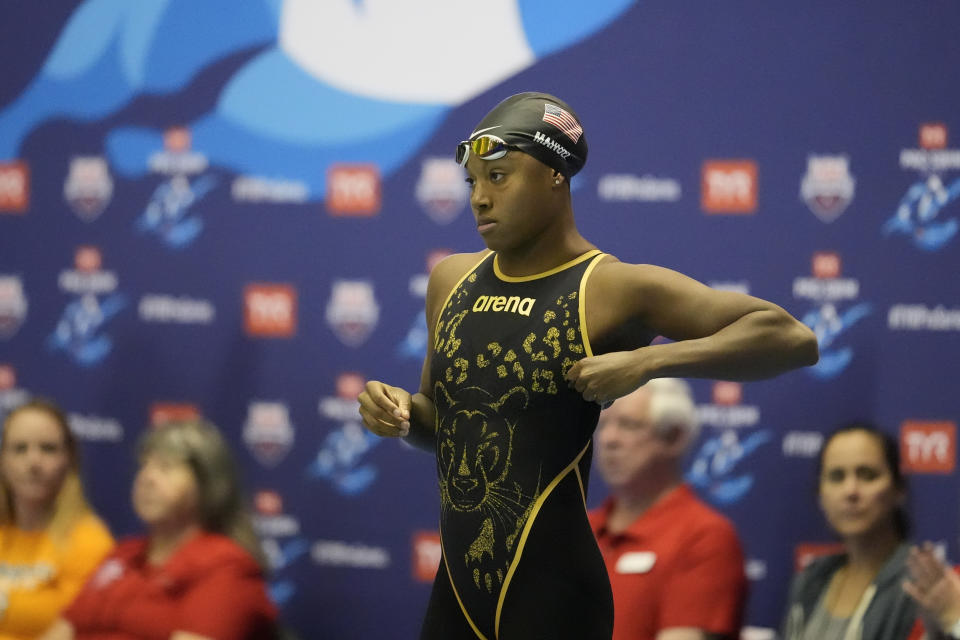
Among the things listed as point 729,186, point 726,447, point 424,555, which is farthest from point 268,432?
point 729,186

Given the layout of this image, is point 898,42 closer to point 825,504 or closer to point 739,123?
point 739,123

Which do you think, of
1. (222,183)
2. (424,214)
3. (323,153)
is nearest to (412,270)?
(424,214)

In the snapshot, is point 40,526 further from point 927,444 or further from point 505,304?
point 927,444

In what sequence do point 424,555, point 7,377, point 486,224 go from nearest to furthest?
point 486,224, point 424,555, point 7,377

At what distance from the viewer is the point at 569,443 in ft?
6.87

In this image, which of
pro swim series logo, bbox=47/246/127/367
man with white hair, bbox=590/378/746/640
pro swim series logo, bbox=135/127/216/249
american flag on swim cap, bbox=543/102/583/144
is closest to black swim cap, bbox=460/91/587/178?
american flag on swim cap, bbox=543/102/583/144

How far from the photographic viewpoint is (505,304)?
2.17 metres

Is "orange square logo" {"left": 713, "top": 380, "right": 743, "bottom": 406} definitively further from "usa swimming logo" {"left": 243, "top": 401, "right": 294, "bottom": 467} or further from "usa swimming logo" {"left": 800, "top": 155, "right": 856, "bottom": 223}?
"usa swimming logo" {"left": 243, "top": 401, "right": 294, "bottom": 467}

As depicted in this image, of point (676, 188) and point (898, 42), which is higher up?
point (898, 42)

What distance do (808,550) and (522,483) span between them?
203cm

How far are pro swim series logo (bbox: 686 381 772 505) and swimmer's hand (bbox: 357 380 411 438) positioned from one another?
1892 millimetres

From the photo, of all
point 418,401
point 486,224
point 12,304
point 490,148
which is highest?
point 490,148

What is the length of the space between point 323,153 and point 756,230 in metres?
1.51

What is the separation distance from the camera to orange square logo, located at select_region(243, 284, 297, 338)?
4375 mm
